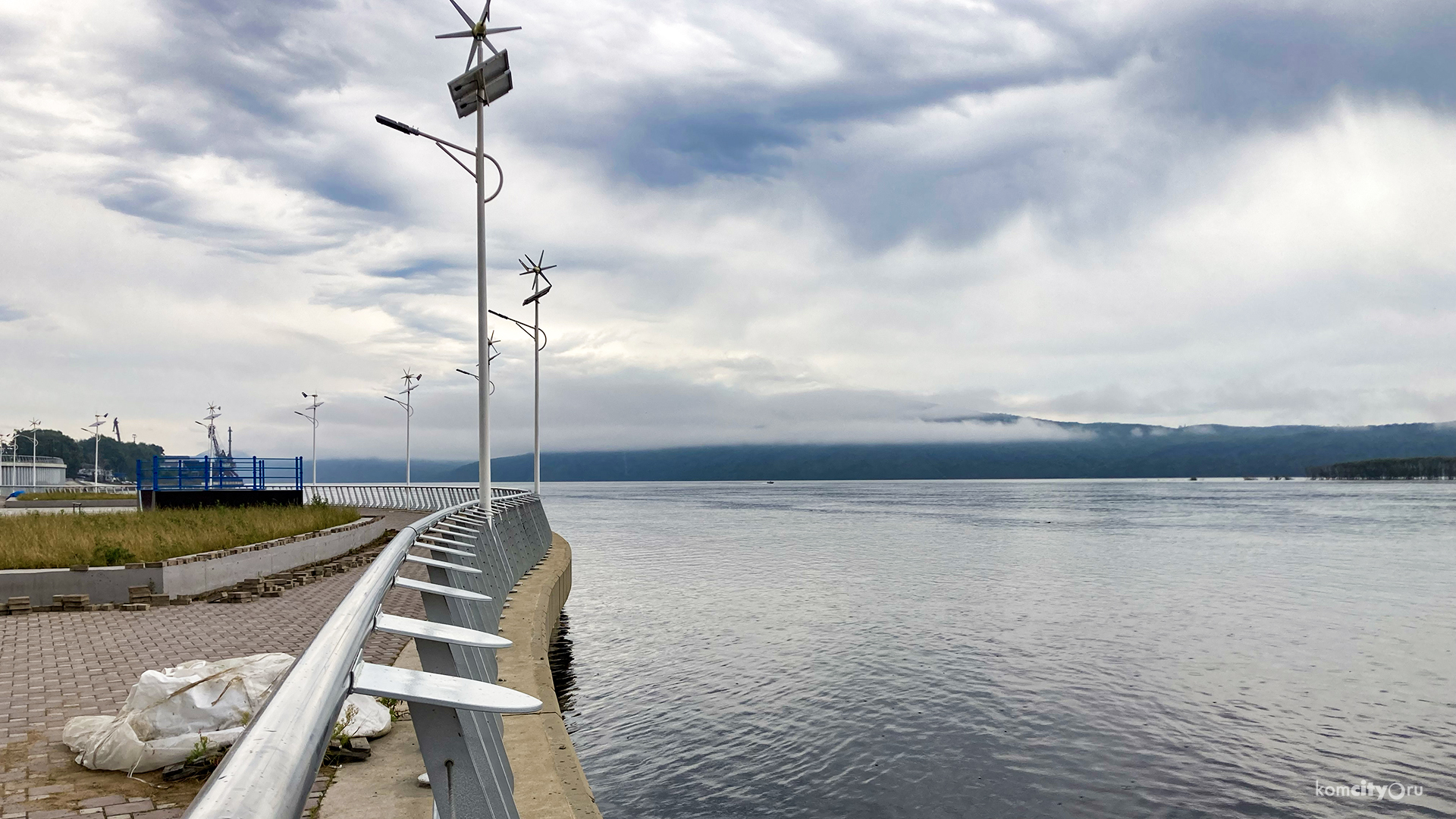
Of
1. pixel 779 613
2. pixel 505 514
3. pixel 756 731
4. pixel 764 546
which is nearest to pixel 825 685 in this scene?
pixel 756 731

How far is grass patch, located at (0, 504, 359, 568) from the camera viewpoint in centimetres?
1544

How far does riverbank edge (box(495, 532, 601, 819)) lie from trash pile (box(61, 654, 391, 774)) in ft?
3.30

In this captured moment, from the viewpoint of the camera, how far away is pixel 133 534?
18172 millimetres

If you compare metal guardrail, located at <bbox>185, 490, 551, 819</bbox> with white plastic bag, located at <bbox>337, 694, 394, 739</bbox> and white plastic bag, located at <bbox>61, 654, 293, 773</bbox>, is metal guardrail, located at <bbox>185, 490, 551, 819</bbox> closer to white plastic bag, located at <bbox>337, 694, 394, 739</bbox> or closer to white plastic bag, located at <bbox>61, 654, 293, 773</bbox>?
white plastic bag, located at <bbox>337, 694, 394, 739</bbox>

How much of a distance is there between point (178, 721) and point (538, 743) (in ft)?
7.63

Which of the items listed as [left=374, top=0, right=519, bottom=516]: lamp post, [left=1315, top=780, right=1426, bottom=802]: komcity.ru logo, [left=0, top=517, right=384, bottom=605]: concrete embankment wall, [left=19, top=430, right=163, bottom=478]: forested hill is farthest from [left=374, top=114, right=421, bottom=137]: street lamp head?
[left=19, top=430, right=163, bottom=478]: forested hill

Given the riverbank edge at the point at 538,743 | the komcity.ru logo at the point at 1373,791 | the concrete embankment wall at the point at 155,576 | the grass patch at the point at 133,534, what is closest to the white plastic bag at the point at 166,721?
the riverbank edge at the point at 538,743

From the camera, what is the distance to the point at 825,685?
15445 mm

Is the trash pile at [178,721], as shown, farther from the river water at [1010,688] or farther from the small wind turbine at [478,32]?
the small wind turbine at [478,32]

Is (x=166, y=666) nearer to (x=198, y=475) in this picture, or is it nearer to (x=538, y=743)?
(x=538, y=743)

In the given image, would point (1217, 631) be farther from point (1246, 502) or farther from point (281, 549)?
point (1246, 502)

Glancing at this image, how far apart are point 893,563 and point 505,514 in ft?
76.5

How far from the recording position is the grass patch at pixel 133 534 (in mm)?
15438

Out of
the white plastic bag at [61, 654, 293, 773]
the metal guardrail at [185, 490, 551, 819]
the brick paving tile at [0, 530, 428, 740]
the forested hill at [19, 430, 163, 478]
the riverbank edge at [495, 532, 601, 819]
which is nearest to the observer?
the metal guardrail at [185, 490, 551, 819]
